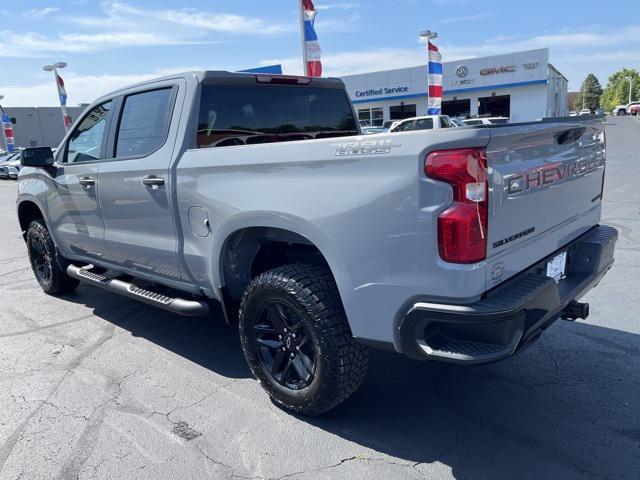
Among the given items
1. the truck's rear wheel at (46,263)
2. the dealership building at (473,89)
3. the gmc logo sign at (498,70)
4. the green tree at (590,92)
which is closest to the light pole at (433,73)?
the truck's rear wheel at (46,263)

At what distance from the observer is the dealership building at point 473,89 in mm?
41219

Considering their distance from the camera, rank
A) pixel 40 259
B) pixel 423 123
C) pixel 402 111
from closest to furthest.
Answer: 1. pixel 40 259
2. pixel 423 123
3. pixel 402 111

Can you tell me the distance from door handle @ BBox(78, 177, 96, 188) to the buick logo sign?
44.0 meters

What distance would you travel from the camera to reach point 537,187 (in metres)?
2.60

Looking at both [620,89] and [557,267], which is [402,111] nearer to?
[557,267]

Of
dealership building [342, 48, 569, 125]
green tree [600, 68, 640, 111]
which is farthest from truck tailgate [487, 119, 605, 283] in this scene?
green tree [600, 68, 640, 111]

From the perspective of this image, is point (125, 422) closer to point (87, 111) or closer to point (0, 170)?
point (87, 111)

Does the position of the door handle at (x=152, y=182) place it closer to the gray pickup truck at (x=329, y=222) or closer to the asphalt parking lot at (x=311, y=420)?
the gray pickup truck at (x=329, y=222)

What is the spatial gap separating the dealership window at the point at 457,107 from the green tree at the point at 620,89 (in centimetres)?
9524

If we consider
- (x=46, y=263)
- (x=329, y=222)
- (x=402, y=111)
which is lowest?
(x=46, y=263)

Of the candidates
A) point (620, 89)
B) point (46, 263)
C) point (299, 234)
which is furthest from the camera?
point (620, 89)

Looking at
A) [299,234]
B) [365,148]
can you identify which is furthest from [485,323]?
[299,234]

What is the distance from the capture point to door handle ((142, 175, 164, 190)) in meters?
3.53

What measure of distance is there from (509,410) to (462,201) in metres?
1.56
